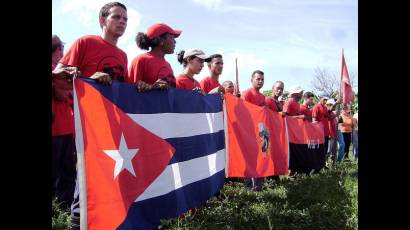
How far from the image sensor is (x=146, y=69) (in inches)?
164

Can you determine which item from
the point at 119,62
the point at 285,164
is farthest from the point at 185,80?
the point at 285,164

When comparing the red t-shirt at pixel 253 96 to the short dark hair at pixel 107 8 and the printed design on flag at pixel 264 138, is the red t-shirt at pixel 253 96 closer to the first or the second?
the printed design on flag at pixel 264 138

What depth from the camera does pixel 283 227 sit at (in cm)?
431

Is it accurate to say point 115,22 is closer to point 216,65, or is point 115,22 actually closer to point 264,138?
point 216,65

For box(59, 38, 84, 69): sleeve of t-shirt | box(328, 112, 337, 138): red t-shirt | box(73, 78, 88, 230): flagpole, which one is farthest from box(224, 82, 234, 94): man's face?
box(73, 78, 88, 230): flagpole

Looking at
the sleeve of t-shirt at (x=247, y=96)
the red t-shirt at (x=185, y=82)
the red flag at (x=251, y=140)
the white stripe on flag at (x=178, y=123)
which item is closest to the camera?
the white stripe on flag at (x=178, y=123)

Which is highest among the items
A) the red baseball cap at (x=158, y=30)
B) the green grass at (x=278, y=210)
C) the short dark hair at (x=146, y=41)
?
the red baseball cap at (x=158, y=30)

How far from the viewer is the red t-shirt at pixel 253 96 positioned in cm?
712

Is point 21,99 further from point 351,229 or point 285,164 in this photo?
point 285,164

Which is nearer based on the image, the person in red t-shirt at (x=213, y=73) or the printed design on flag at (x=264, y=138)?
the person in red t-shirt at (x=213, y=73)

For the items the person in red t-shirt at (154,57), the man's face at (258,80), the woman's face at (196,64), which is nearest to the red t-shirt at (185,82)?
the woman's face at (196,64)

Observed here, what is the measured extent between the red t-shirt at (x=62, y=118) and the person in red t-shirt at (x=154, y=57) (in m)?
0.93

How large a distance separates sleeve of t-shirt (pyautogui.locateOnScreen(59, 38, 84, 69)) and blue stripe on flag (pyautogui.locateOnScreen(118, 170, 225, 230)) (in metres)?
1.20
